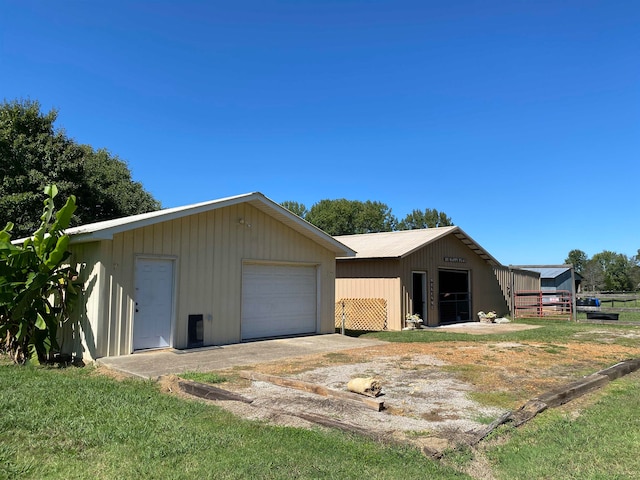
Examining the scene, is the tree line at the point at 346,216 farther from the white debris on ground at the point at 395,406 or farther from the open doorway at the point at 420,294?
the white debris on ground at the point at 395,406

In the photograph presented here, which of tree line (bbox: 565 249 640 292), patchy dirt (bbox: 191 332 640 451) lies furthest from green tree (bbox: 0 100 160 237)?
tree line (bbox: 565 249 640 292)

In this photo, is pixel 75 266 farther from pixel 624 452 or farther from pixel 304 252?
pixel 624 452

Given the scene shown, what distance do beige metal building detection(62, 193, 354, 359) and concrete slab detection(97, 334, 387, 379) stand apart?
0.48 m

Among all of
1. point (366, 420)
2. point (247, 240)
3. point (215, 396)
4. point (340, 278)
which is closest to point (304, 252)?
point (247, 240)

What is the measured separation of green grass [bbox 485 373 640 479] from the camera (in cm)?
402

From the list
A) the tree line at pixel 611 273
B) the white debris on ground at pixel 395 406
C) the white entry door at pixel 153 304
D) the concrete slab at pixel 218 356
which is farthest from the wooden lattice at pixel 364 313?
the tree line at pixel 611 273

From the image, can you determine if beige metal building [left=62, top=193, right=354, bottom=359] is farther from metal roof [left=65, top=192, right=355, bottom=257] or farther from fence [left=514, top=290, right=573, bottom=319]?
fence [left=514, top=290, right=573, bottom=319]

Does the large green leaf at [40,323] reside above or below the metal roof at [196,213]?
below

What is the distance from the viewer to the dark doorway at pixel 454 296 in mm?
21031

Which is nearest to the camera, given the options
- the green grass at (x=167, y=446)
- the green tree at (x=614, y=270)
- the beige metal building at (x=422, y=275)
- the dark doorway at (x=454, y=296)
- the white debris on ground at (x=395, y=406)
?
the green grass at (x=167, y=446)

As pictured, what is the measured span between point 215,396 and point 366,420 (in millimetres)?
2179

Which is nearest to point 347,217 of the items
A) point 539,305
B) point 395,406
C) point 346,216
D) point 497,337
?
point 346,216

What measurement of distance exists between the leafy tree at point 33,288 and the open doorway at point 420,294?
13509 mm

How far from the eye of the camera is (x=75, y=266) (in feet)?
33.3
